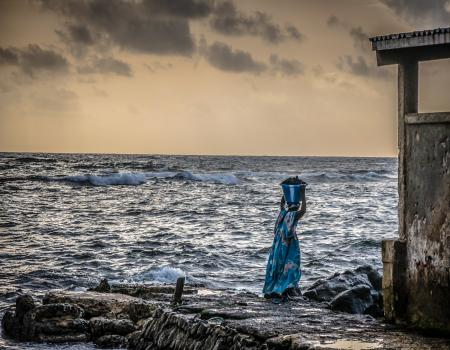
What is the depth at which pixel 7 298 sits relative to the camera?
49.5 ft

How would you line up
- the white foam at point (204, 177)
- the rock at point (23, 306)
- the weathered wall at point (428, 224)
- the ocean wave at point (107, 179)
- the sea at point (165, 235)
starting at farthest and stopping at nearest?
the white foam at point (204, 177) → the ocean wave at point (107, 179) → the sea at point (165, 235) → the rock at point (23, 306) → the weathered wall at point (428, 224)

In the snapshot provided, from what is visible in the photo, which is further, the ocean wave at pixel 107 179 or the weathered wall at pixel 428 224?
the ocean wave at pixel 107 179

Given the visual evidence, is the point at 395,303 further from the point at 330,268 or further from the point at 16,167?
the point at 16,167

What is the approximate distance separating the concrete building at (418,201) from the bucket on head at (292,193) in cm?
213

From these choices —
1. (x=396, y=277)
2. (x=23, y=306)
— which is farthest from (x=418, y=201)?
(x=23, y=306)

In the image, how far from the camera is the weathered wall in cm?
809

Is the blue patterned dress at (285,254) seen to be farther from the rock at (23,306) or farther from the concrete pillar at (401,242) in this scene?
the rock at (23,306)

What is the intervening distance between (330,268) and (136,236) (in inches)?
369

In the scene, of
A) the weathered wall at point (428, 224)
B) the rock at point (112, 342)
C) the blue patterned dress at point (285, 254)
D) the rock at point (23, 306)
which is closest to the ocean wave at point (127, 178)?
the rock at point (23, 306)

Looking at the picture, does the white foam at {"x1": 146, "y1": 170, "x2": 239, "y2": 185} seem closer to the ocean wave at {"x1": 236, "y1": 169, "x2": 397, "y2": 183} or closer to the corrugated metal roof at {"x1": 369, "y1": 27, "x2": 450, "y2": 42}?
the ocean wave at {"x1": 236, "y1": 169, "x2": 397, "y2": 183}

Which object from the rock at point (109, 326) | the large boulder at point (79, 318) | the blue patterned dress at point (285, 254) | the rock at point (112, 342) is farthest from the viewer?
the blue patterned dress at point (285, 254)

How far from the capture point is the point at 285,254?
10680 mm

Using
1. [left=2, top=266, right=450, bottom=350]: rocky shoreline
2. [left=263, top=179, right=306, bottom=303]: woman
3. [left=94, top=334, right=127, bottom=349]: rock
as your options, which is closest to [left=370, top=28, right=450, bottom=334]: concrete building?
[left=2, top=266, right=450, bottom=350]: rocky shoreline

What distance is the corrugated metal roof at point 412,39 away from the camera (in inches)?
322
